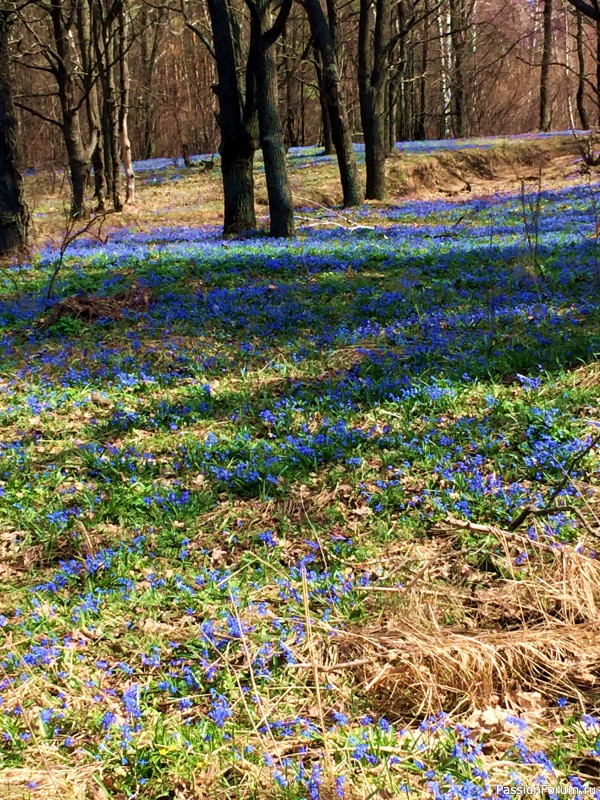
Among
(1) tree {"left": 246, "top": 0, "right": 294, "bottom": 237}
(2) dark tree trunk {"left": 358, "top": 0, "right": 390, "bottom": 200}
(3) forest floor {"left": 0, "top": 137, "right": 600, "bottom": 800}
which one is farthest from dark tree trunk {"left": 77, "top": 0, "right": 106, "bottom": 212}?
(3) forest floor {"left": 0, "top": 137, "right": 600, "bottom": 800}

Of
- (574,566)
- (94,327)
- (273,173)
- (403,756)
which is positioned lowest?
(403,756)

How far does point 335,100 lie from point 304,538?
1498 centimetres

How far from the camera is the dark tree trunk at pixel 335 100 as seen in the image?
1544 centimetres

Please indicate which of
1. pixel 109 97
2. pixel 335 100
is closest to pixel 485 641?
pixel 335 100

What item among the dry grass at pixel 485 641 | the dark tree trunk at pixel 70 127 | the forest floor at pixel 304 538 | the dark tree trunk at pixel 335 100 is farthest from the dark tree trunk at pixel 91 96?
the dry grass at pixel 485 641

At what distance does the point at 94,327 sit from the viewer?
7.64 metres

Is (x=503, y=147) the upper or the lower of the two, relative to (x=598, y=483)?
upper

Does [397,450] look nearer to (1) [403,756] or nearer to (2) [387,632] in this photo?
(2) [387,632]

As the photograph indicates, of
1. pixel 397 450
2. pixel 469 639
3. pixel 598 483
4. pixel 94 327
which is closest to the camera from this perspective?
pixel 469 639

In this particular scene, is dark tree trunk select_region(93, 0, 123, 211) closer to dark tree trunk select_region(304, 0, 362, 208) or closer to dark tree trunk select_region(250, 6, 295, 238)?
→ dark tree trunk select_region(304, 0, 362, 208)

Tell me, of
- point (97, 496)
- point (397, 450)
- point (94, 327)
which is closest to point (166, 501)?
point (97, 496)

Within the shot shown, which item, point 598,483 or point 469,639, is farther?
point 598,483

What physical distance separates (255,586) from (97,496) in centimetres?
152

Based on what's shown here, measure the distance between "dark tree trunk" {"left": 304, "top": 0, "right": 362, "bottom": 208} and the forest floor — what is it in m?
9.27
